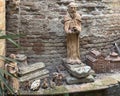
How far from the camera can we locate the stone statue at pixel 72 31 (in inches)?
287

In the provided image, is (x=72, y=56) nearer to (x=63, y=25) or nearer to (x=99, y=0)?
(x=63, y=25)

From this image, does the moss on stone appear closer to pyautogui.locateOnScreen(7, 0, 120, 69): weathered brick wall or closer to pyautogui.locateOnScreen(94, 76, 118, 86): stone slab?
pyautogui.locateOnScreen(94, 76, 118, 86): stone slab

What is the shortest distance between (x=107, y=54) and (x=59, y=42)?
4.51 feet

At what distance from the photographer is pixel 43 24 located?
7.88 metres

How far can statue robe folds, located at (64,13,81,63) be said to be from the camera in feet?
23.9

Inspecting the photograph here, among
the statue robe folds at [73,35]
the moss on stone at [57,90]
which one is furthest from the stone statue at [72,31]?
the moss on stone at [57,90]

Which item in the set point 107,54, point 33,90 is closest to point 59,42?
point 107,54

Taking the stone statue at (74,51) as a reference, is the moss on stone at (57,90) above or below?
below

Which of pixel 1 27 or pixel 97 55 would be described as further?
pixel 97 55

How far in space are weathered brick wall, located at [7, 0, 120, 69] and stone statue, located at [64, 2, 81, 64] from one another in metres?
0.58

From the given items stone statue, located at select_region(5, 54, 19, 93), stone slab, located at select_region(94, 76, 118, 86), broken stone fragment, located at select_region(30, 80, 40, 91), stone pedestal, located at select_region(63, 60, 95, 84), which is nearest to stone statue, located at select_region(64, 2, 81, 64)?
stone pedestal, located at select_region(63, 60, 95, 84)

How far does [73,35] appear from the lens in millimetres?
7402

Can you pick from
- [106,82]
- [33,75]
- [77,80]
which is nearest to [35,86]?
[33,75]

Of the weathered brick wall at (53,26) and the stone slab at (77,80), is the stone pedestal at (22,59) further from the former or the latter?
the stone slab at (77,80)
